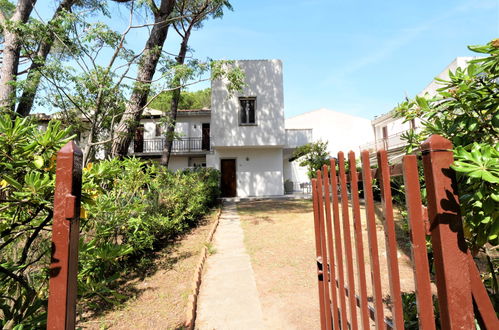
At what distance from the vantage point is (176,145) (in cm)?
1894

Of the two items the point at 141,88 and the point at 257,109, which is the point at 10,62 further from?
the point at 257,109

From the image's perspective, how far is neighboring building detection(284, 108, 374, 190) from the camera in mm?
27812

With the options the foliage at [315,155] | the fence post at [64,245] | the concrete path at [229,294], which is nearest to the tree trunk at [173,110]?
the concrete path at [229,294]

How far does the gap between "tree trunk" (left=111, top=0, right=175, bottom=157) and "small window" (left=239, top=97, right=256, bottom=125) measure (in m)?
8.39

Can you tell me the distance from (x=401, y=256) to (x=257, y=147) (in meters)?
11.9

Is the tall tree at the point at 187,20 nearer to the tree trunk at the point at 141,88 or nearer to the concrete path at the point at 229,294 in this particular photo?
the tree trunk at the point at 141,88

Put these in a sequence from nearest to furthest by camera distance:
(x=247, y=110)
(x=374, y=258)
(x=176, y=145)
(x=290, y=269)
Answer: (x=374, y=258) < (x=290, y=269) < (x=247, y=110) < (x=176, y=145)

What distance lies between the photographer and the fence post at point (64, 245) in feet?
2.97

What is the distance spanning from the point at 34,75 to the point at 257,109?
11.4 meters

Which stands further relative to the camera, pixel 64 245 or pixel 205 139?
pixel 205 139

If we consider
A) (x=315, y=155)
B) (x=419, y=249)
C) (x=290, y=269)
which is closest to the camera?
(x=419, y=249)

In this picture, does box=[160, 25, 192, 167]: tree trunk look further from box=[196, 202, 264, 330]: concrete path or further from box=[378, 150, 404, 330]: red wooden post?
box=[378, 150, 404, 330]: red wooden post

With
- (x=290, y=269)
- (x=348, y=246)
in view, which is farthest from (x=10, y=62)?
(x=348, y=246)

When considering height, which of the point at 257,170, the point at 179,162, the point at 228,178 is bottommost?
the point at 228,178
